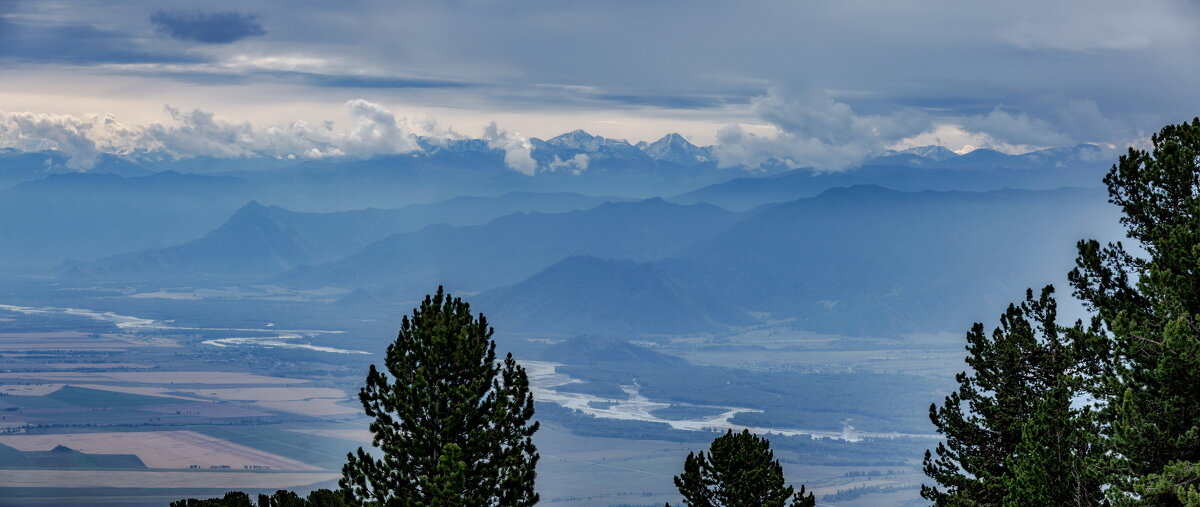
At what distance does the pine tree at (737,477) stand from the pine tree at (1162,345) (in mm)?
8640

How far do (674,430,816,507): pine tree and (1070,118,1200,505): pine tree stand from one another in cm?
864

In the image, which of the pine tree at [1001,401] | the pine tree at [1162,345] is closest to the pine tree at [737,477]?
the pine tree at [1001,401]

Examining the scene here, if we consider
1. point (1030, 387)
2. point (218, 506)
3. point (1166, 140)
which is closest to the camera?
point (1166, 140)

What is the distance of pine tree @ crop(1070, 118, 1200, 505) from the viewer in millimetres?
16453

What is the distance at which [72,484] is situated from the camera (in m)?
187

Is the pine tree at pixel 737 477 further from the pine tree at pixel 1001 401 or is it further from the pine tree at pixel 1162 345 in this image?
the pine tree at pixel 1162 345

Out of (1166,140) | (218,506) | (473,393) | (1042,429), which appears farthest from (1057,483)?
(218,506)

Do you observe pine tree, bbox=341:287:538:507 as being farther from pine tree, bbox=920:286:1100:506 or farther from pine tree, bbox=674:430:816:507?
pine tree, bbox=920:286:1100:506

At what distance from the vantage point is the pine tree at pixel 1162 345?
54.0ft

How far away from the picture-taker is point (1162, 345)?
16.3 meters

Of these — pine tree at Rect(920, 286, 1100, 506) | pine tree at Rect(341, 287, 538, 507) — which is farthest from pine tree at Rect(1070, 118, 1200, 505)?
pine tree at Rect(341, 287, 538, 507)

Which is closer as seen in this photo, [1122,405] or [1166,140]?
[1122,405]

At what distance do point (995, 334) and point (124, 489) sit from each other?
7095 inches

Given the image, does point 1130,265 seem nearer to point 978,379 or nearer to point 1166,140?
point 1166,140
